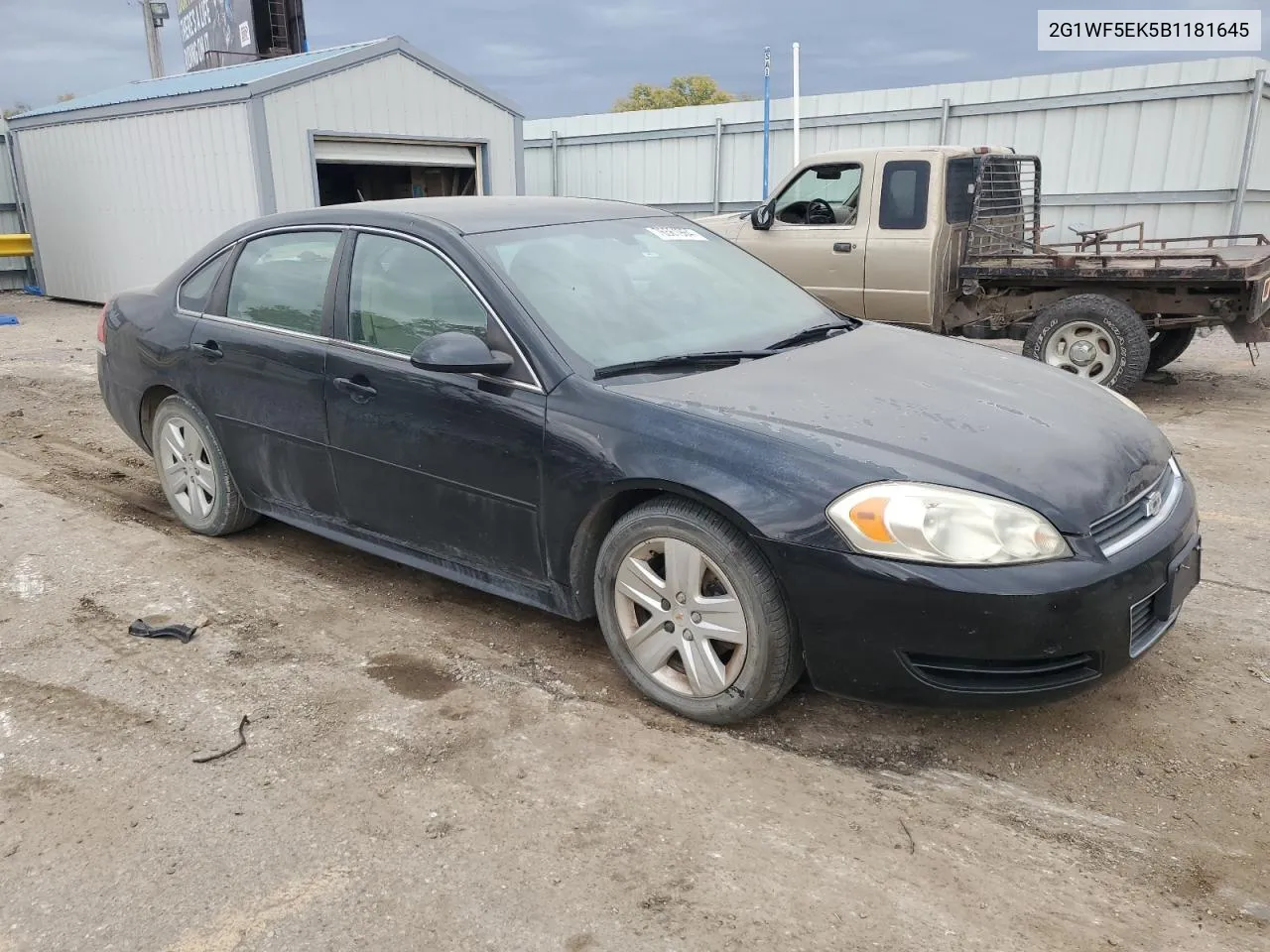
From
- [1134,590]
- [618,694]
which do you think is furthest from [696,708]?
[1134,590]

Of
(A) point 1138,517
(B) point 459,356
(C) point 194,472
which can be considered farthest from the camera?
(C) point 194,472

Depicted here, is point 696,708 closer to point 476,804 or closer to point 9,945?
point 476,804

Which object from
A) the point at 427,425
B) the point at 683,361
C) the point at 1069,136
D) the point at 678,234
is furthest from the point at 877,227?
the point at 1069,136

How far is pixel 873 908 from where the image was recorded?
2381 millimetres

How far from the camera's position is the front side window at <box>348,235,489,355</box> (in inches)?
144

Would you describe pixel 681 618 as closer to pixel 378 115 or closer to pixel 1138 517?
pixel 1138 517

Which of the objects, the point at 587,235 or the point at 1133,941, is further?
the point at 587,235

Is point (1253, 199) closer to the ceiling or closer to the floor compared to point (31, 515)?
closer to the ceiling

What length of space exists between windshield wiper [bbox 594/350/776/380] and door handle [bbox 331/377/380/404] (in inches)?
39.2

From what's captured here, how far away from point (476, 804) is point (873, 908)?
43.3 inches

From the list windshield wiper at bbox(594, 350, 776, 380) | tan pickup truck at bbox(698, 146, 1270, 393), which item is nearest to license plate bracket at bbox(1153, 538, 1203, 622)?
windshield wiper at bbox(594, 350, 776, 380)

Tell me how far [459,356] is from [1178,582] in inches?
94.2

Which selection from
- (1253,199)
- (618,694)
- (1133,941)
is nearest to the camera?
(1133,941)

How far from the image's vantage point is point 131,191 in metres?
14.0
